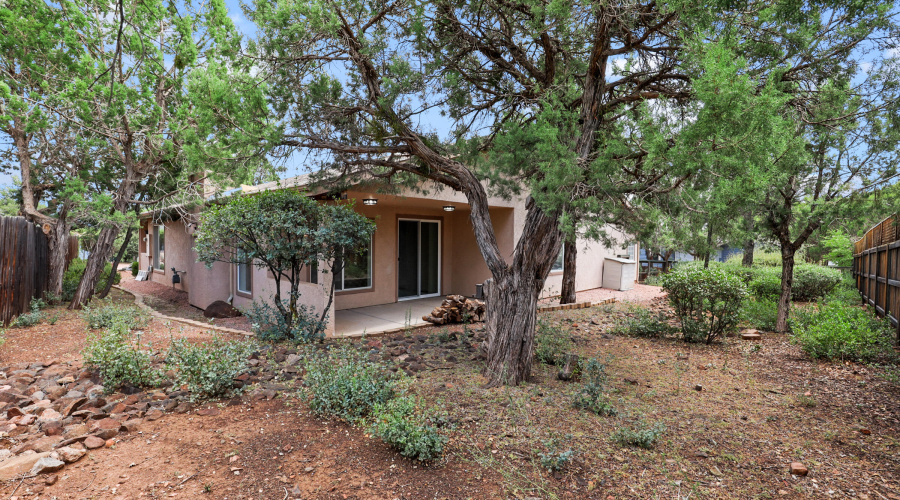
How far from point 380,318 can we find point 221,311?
3698 millimetres

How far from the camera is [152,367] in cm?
440

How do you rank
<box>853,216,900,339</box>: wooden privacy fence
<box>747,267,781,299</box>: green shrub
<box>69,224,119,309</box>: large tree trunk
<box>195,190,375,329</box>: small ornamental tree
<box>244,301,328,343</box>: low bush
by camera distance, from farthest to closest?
<box>747,267,781,299</box>: green shrub, <box>69,224,119,309</box>: large tree trunk, <box>853,216,900,339</box>: wooden privacy fence, <box>244,301,328,343</box>: low bush, <box>195,190,375,329</box>: small ornamental tree

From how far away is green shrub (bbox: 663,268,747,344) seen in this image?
647 centimetres

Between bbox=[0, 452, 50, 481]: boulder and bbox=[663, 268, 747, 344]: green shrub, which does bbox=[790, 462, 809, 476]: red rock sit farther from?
bbox=[0, 452, 50, 481]: boulder

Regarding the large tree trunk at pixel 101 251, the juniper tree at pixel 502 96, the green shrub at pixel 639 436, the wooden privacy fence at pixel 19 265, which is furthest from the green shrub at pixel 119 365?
the large tree trunk at pixel 101 251

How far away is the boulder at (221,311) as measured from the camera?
9.28m

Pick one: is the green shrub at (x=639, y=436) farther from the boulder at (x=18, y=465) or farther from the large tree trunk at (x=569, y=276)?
the large tree trunk at (x=569, y=276)

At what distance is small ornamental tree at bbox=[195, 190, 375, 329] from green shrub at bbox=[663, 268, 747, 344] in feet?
15.7

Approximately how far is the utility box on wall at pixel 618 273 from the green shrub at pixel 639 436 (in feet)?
35.6

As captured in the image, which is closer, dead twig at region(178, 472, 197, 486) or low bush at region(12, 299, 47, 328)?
dead twig at region(178, 472, 197, 486)

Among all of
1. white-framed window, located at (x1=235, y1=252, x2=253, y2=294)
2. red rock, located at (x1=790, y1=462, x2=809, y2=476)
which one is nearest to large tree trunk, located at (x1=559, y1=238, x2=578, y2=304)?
white-framed window, located at (x1=235, y1=252, x2=253, y2=294)

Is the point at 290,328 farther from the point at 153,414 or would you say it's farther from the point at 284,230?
the point at 153,414

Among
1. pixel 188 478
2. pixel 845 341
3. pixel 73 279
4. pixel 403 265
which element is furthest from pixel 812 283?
pixel 73 279

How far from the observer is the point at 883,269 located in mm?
7762
